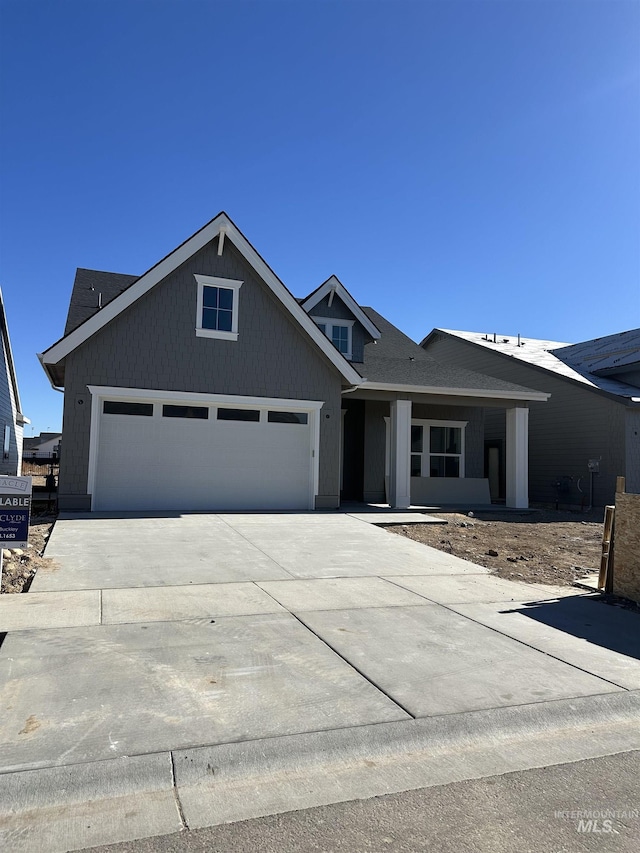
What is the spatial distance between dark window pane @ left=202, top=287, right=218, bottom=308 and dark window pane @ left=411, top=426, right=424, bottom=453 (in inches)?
307

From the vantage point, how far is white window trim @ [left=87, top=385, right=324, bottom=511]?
44.7 feet

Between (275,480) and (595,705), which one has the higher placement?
(275,480)

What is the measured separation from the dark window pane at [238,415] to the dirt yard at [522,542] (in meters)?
4.48

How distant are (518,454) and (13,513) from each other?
14.7 metres

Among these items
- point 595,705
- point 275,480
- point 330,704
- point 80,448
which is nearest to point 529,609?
point 595,705

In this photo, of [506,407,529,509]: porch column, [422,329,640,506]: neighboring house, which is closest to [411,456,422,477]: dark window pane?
[506,407,529,509]: porch column

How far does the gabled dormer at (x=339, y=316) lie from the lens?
18.4 metres

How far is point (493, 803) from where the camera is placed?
320 cm

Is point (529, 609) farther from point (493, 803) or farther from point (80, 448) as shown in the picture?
point (80, 448)

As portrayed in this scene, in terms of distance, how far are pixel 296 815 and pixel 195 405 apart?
1222 centimetres

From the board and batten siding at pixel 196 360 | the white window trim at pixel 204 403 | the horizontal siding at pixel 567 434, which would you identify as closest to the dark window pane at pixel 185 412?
the white window trim at pixel 204 403

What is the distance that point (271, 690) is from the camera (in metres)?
4.47

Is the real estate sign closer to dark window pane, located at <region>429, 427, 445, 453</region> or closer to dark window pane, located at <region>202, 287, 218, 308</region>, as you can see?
dark window pane, located at <region>202, 287, 218, 308</region>

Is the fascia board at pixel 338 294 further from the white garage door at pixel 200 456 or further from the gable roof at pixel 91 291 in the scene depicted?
the gable roof at pixel 91 291
